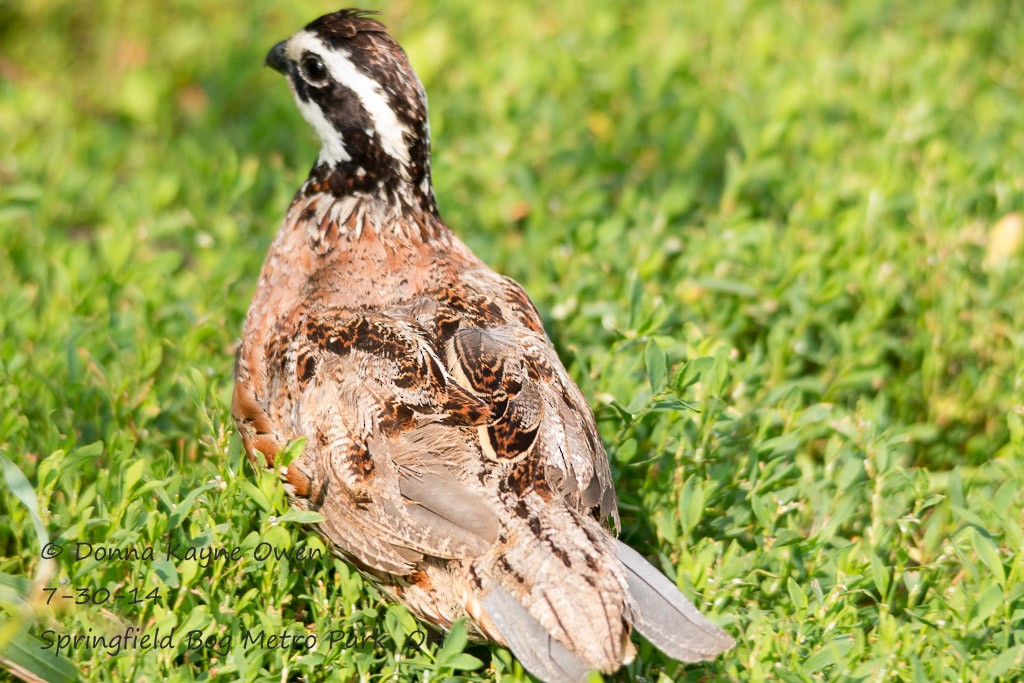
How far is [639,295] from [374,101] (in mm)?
1388

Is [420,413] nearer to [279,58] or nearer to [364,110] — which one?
[364,110]

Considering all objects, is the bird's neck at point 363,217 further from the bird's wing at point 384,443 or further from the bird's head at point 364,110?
the bird's wing at point 384,443

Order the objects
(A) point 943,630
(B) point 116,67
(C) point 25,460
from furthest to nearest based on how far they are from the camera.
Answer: (B) point 116,67
(C) point 25,460
(A) point 943,630

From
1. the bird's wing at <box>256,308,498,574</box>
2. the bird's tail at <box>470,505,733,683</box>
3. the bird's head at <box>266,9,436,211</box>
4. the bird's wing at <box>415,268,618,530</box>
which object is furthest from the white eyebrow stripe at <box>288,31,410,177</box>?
the bird's tail at <box>470,505,733,683</box>

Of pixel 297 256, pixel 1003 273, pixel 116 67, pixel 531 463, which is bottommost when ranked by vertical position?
pixel 1003 273

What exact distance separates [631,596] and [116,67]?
239 inches

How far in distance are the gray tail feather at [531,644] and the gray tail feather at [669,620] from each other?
25 centimetres

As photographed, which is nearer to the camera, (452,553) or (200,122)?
(452,553)

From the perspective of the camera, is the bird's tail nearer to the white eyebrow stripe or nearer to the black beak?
the white eyebrow stripe

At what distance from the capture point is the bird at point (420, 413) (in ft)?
12.2

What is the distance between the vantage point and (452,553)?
12.6ft

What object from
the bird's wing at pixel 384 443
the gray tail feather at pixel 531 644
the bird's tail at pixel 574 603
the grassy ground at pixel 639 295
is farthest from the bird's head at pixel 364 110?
the gray tail feather at pixel 531 644

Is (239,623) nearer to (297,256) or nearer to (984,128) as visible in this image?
(297,256)

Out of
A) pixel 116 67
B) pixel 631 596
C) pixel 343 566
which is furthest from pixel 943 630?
pixel 116 67
